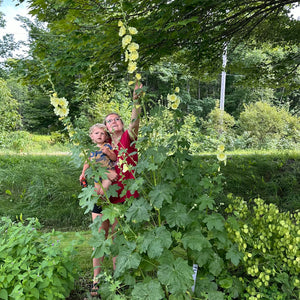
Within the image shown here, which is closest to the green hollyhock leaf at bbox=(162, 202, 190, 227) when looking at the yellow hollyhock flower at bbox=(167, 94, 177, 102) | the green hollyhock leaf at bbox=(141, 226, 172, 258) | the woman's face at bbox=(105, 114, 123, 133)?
the green hollyhock leaf at bbox=(141, 226, 172, 258)

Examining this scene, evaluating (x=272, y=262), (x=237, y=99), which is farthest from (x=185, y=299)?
(x=237, y=99)

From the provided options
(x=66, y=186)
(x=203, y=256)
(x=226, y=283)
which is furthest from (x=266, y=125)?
(x=203, y=256)

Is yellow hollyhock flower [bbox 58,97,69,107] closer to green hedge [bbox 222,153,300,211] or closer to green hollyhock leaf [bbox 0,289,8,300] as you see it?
green hollyhock leaf [bbox 0,289,8,300]

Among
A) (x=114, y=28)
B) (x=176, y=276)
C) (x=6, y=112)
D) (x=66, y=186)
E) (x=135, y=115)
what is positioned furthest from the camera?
(x=6, y=112)

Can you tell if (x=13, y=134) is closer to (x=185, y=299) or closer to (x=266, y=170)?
(x=266, y=170)

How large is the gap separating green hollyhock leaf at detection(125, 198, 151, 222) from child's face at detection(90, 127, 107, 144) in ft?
2.68

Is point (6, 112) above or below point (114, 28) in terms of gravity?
below

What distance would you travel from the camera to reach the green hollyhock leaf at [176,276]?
1.36 metres

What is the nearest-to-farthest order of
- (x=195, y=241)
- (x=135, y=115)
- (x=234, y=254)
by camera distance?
(x=195, y=241) < (x=234, y=254) < (x=135, y=115)

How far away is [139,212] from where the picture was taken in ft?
4.98

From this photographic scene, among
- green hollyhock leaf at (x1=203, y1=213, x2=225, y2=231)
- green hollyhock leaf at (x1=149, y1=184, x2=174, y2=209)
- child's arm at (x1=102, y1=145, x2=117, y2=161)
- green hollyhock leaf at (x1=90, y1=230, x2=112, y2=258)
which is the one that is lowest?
green hollyhock leaf at (x1=90, y1=230, x2=112, y2=258)

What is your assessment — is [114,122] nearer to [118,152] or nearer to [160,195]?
[118,152]

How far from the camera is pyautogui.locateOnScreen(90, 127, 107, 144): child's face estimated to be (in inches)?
86.7

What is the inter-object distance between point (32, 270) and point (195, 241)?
967 mm
